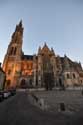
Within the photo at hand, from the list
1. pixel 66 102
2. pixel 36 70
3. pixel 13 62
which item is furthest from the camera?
pixel 13 62

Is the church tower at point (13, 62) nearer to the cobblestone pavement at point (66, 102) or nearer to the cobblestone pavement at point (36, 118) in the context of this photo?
the cobblestone pavement at point (66, 102)

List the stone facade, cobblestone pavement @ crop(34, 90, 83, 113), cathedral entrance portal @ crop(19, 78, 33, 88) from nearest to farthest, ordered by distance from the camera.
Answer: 1. cobblestone pavement @ crop(34, 90, 83, 113)
2. cathedral entrance portal @ crop(19, 78, 33, 88)
3. the stone facade

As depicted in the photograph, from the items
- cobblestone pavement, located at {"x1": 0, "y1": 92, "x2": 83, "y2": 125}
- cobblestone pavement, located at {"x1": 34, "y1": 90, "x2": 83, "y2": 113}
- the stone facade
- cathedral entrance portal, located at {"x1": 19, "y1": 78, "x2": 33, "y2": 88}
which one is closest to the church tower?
the stone facade

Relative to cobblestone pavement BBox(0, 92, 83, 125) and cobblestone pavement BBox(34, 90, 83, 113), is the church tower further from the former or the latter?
cobblestone pavement BBox(0, 92, 83, 125)

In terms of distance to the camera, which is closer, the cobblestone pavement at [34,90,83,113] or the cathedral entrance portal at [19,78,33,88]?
the cobblestone pavement at [34,90,83,113]

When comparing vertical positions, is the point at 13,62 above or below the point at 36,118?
above

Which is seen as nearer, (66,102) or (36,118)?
(36,118)

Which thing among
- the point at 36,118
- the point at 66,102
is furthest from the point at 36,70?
the point at 36,118

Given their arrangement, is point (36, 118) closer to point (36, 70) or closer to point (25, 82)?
point (25, 82)

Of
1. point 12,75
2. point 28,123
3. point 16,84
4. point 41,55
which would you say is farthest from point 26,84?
point 28,123

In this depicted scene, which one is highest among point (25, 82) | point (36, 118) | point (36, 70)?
point (36, 70)

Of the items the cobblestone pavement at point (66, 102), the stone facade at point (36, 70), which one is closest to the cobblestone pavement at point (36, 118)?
the cobblestone pavement at point (66, 102)

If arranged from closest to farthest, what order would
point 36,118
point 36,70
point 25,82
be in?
point 36,118
point 25,82
point 36,70

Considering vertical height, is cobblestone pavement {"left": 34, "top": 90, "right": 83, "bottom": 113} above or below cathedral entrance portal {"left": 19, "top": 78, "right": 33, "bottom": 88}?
below
